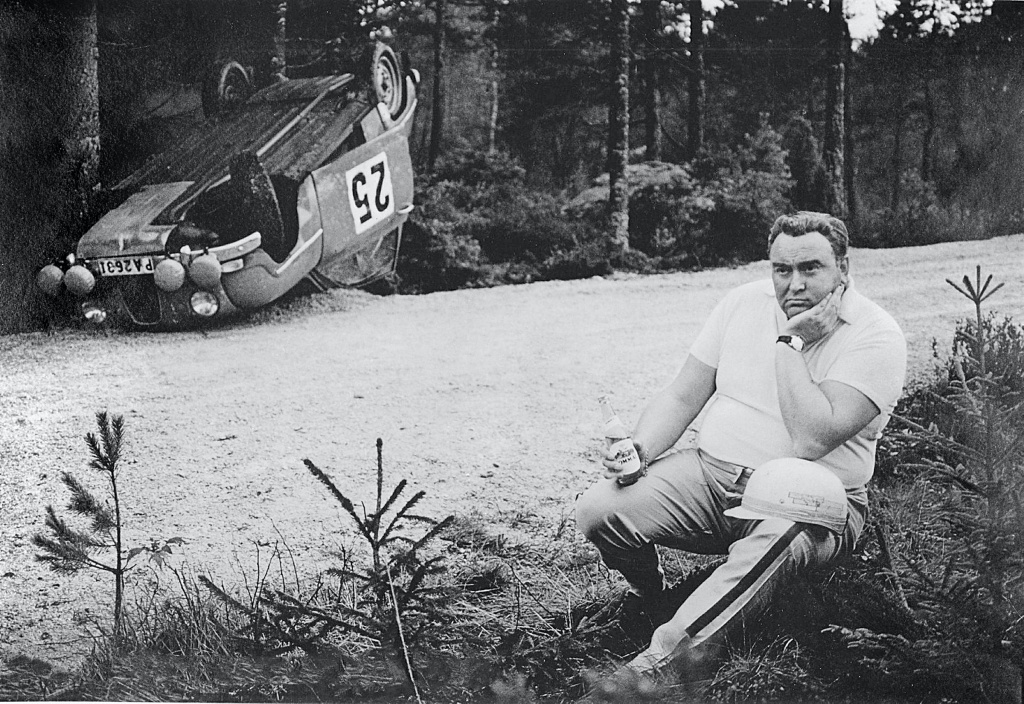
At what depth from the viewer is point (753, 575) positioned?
3.58m

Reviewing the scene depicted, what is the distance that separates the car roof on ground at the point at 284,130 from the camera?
169 inches

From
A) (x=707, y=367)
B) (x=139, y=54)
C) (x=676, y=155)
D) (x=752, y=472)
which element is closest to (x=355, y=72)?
(x=139, y=54)

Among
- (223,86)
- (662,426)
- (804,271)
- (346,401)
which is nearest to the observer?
(804,271)

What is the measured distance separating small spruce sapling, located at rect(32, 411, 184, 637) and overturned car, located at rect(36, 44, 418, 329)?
59 centimetres

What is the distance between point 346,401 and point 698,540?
159 cm

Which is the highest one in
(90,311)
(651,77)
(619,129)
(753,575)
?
(651,77)

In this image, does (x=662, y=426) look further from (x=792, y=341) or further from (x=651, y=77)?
(x=651, y=77)

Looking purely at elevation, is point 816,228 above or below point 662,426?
above

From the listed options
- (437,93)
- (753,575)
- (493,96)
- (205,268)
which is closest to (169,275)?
(205,268)

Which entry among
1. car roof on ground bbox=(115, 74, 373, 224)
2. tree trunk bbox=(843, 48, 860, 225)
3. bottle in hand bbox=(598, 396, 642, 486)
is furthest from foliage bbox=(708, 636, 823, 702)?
car roof on ground bbox=(115, 74, 373, 224)

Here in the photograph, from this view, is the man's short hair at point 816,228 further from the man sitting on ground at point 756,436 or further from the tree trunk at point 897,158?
the tree trunk at point 897,158

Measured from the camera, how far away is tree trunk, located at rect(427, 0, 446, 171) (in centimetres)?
427

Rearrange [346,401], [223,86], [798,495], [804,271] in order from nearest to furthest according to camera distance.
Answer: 1. [798,495]
2. [804,271]
3. [346,401]
4. [223,86]

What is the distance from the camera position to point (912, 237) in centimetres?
416
